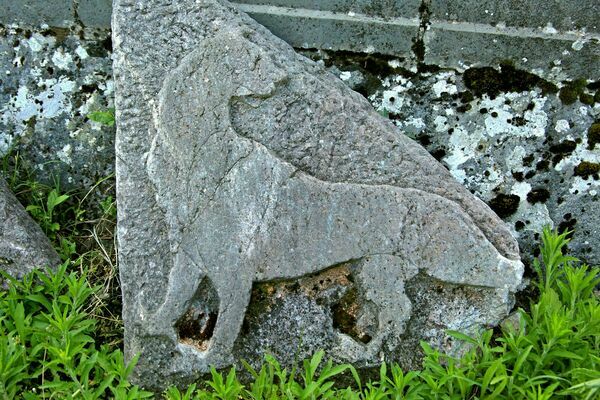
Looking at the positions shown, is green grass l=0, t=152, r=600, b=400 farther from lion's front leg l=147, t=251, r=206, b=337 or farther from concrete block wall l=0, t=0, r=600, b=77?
concrete block wall l=0, t=0, r=600, b=77

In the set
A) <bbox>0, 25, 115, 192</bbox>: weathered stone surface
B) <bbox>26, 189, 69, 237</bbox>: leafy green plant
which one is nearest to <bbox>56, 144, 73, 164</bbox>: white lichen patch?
<bbox>0, 25, 115, 192</bbox>: weathered stone surface

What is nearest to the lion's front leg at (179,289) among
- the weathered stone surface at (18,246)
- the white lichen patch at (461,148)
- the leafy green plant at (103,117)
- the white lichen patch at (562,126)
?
the weathered stone surface at (18,246)

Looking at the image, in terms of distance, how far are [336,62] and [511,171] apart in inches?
37.5

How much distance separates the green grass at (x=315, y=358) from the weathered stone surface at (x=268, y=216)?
150mm

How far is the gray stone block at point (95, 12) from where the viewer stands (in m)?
3.58

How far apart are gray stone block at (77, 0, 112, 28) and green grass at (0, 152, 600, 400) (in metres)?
1.14

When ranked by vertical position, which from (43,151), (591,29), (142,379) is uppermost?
(591,29)

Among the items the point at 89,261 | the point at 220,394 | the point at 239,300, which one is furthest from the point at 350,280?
the point at 89,261

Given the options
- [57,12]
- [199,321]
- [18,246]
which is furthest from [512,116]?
[18,246]

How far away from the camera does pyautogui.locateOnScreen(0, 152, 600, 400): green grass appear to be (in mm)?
2939

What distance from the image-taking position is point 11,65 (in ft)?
12.2

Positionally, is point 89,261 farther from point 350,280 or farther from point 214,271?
point 350,280

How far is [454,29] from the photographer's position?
136 inches

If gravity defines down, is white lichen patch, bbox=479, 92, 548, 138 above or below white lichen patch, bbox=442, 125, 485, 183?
above
